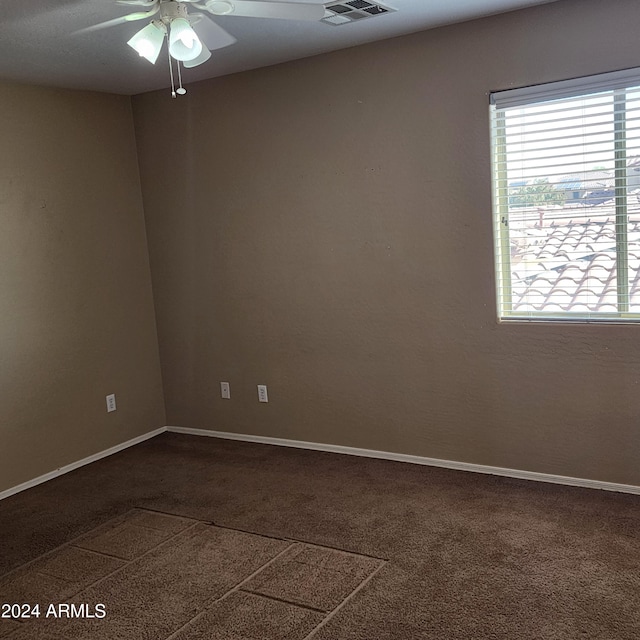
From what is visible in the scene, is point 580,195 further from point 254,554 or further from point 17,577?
point 17,577

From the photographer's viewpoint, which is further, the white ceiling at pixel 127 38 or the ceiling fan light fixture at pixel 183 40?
the white ceiling at pixel 127 38

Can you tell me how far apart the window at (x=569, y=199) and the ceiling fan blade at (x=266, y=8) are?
1.38 metres

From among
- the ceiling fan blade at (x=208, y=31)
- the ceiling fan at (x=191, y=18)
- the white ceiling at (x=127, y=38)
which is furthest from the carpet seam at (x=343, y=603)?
the white ceiling at (x=127, y=38)

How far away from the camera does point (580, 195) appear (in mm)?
3529

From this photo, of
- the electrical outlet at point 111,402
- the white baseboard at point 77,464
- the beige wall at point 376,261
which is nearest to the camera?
the beige wall at point 376,261

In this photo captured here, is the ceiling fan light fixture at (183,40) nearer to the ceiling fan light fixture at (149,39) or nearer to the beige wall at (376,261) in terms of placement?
the ceiling fan light fixture at (149,39)

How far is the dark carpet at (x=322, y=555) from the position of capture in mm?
2588

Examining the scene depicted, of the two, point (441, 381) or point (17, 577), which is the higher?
point (441, 381)

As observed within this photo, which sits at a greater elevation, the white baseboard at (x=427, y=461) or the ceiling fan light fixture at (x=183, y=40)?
the ceiling fan light fixture at (x=183, y=40)

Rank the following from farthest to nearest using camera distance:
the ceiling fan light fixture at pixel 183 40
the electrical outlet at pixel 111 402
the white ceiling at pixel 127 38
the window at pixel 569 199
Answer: the electrical outlet at pixel 111 402 → the window at pixel 569 199 → the white ceiling at pixel 127 38 → the ceiling fan light fixture at pixel 183 40

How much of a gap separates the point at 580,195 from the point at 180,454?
2.93 meters

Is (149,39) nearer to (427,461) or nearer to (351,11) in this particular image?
(351,11)

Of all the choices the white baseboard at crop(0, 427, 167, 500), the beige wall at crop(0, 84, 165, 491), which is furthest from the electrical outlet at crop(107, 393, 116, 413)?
the white baseboard at crop(0, 427, 167, 500)

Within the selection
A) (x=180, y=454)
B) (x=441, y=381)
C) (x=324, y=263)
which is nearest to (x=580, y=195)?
(x=441, y=381)
